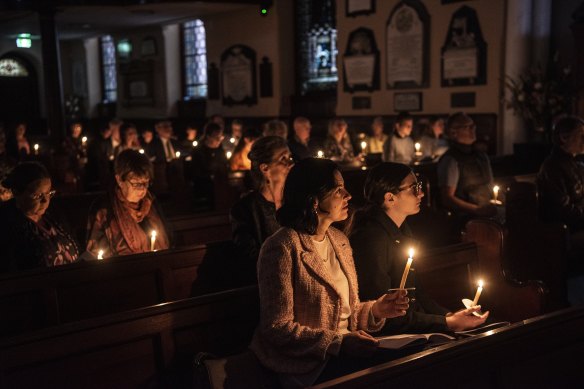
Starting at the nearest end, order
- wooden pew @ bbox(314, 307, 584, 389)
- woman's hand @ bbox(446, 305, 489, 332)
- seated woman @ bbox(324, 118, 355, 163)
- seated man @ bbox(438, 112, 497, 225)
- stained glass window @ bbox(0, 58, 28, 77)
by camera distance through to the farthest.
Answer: wooden pew @ bbox(314, 307, 584, 389), woman's hand @ bbox(446, 305, 489, 332), seated man @ bbox(438, 112, 497, 225), seated woman @ bbox(324, 118, 355, 163), stained glass window @ bbox(0, 58, 28, 77)

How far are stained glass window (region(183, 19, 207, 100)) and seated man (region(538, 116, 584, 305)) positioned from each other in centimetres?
1425

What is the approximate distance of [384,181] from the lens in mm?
3301

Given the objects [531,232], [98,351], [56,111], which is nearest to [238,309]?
[98,351]

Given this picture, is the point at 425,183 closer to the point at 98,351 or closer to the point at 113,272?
the point at 113,272

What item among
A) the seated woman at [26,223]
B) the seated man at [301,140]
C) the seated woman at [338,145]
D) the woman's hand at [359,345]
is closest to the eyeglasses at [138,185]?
the seated woman at [26,223]

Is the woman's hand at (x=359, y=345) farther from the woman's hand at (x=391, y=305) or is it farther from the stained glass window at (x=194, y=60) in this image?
the stained glass window at (x=194, y=60)

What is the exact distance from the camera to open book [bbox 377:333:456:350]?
9.09 ft

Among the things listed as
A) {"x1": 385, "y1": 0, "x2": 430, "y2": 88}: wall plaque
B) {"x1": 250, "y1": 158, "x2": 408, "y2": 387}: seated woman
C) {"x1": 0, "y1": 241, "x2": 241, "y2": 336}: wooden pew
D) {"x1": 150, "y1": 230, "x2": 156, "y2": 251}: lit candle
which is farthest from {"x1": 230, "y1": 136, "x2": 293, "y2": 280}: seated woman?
{"x1": 385, "y1": 0, "x2": 430, "y2": 88}: wall plaque

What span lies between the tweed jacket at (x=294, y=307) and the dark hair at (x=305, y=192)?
0.04 m

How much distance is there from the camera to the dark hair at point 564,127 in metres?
5.55

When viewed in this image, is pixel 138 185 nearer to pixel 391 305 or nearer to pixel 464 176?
pixel 391 305

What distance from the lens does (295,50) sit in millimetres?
16219

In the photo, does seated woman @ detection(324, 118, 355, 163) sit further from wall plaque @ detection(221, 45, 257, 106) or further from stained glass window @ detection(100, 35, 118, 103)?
stained glass window @ detection(100, 35, 118, 103)

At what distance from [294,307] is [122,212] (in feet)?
6.07
